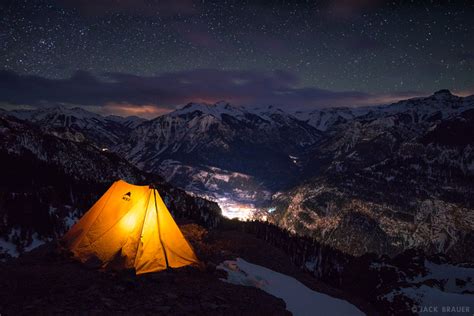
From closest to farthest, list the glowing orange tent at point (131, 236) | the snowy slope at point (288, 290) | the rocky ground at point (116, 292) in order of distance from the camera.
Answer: the rocky ground at point (116, 292)
the glowing orange tent at point (131, 236)
the snowy slope at point (288, 290)

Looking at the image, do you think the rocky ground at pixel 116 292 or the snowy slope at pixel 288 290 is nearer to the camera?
the rocky ground at pixel 116 292

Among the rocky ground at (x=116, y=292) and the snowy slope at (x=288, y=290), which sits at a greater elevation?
the rocky ground at (x=116, y=292)

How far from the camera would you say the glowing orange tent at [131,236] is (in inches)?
810

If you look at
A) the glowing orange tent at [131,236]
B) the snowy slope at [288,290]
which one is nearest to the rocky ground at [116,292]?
the glowing orange tent at [131,236]

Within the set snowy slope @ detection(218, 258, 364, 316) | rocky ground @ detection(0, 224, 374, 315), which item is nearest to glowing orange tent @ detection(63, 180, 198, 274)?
rocky ground @ detection(0, 224, 374, 315)

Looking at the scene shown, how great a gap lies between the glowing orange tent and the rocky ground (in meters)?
1.00

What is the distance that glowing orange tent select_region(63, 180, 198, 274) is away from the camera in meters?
20.6

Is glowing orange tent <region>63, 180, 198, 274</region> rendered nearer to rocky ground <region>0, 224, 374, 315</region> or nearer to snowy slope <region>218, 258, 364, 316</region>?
rocky ground <region>0, 224, 374, 315</region>

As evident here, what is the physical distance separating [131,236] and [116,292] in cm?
522

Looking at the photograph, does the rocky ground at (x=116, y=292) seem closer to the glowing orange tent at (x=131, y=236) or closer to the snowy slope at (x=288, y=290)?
the glowing orange tent at (x=131, y=236)

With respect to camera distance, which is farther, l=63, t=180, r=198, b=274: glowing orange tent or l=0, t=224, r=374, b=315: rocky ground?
l=63, t=180, r=198, b=274: glowing orange tent

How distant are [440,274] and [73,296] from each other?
5833 centimetres

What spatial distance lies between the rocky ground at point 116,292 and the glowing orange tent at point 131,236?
1.00 metres

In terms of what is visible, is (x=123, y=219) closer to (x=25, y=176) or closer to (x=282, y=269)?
(x=282, y=269)
